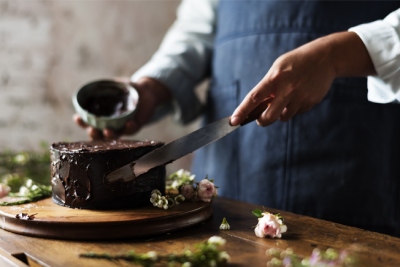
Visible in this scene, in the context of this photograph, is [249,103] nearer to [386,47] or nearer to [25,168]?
[386,47]

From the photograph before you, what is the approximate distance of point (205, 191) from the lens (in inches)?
41.8

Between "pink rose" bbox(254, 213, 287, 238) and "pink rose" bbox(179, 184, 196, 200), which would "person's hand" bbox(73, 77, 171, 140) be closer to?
"pink rose" bbox(179, 184, 196, 200)

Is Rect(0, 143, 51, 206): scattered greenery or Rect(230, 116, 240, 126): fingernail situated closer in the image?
Rect(230, 116, 240, 126): fingernail

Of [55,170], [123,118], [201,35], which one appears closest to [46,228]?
[55,170]

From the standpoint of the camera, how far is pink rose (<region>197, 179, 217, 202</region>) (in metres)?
1.06

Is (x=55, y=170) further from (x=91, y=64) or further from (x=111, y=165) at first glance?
(x=91, y=64)

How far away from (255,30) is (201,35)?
0.31 metres

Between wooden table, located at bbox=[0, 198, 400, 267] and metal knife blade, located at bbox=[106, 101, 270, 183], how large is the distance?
0.42 feet

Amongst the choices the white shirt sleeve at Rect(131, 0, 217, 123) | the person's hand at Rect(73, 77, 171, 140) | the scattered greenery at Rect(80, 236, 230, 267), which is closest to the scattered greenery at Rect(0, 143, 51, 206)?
the person's hand at Rect(73, 77, 171, 140)

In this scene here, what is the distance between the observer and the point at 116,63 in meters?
2.28

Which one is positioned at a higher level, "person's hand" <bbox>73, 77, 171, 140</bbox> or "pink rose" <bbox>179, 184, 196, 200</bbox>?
"person's hand" <bbox>73, 77, 171, 140</bbox>

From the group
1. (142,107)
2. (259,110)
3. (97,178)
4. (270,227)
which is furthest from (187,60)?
(270,227)

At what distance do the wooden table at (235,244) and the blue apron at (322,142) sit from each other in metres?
0.34

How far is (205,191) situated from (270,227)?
20 cm
